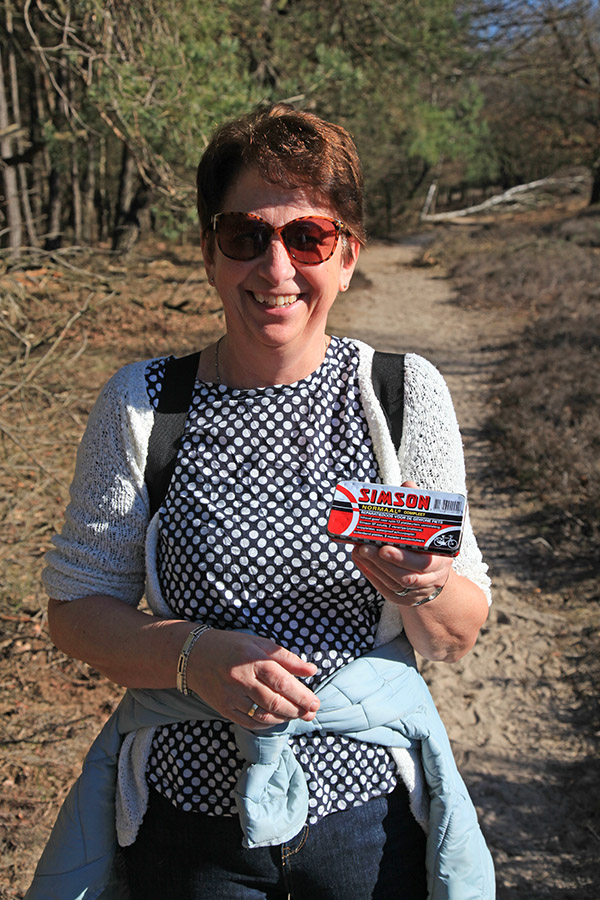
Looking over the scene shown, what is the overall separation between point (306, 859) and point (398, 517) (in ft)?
2.27

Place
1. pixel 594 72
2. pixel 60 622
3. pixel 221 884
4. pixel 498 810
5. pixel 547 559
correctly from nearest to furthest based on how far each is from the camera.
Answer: pixel 221 884 < pixel 60 622 < pixel 498 810 < pixel 547 559 < pixel 594 72

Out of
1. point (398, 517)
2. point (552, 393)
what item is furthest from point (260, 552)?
point (552, 393)

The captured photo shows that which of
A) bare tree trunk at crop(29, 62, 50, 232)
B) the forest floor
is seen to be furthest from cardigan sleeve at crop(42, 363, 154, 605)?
bare tree trunk at crop(29, 62, 50, 232)

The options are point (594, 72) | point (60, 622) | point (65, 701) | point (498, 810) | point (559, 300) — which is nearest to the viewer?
point (60, 622)

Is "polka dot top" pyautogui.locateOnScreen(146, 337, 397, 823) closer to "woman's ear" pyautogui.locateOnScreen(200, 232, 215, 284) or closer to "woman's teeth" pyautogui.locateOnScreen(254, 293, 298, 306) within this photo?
"woman's teeth" pyautogui.locateOnScreen(254, 293, 298, 306)

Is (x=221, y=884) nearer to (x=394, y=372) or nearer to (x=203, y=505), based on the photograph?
(x=203, y=505)

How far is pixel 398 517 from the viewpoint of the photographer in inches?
46.3

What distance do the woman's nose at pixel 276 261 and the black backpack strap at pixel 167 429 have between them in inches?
11.1

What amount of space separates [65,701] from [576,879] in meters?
2.24

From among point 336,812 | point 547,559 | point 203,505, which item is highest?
point 203,505

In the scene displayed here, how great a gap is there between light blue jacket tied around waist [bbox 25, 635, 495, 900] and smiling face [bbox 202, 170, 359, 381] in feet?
2.11

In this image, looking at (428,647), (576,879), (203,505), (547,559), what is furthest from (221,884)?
(547,559)

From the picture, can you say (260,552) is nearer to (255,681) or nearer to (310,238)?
(255,681)

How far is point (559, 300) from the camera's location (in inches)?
462
